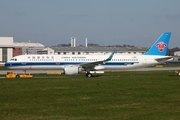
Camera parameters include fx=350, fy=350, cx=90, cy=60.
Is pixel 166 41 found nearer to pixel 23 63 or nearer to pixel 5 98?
pixel 23 63

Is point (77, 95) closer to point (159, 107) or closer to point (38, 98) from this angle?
point (38, 98)

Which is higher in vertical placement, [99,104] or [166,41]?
[166,41]

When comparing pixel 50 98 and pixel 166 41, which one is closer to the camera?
pixel 50 98

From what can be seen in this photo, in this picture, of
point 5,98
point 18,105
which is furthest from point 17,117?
point 5,98

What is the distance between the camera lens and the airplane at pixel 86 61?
1778 inches

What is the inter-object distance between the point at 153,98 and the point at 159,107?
11.6 feet

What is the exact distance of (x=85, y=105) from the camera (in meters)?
18.3

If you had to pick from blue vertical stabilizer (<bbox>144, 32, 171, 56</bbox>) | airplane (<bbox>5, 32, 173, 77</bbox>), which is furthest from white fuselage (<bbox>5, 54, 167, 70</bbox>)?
blue vertical stabilizer (<bbox>144, 32, 171, 56</bbox>)

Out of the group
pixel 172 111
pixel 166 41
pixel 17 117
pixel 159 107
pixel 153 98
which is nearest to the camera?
pixel 17 117

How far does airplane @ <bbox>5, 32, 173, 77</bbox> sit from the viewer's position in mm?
45156

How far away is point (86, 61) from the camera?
47656mm

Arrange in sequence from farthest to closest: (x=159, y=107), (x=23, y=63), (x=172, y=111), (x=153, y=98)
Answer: (x=23, y=63), (x=153, y=98), (x=159, y=107), (x=172, y=111)

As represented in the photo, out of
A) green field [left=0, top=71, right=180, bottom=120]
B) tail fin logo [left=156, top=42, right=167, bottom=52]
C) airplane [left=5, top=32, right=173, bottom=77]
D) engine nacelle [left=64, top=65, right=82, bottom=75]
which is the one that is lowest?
green field [left=0, top=71, right=180, bottom=120]

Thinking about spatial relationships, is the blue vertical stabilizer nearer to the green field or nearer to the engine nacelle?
the engine nacelle
